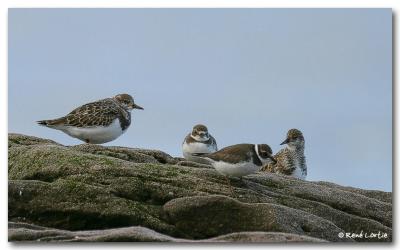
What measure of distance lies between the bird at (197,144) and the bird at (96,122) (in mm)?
772

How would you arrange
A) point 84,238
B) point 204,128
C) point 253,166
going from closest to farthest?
1. point 84,238
2. point 253,166
3. point 204,128

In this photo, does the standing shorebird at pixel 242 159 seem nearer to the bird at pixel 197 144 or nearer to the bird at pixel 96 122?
the bird at pixel 197 144

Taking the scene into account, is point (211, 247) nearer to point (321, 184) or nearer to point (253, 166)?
point (253, 166)

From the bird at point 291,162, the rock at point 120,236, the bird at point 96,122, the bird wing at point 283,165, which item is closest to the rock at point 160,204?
the rock at point 120,236

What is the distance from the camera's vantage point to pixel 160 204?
29.3 ft

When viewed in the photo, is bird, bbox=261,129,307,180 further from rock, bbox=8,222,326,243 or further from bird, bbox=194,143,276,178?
rock, bbox=8,222,326,243

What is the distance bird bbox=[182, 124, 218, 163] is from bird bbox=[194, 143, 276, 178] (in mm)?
1315

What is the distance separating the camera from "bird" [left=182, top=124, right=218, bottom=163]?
1054 centimetres

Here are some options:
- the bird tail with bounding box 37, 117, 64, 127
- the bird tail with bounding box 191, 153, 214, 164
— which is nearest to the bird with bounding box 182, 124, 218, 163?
the bird tail with bounding box 191, 153, 214, 164

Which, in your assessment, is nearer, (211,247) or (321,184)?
(211,247)

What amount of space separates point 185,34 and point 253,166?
1.73 m

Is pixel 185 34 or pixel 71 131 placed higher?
pixel 185 34

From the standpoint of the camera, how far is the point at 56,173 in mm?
9188
